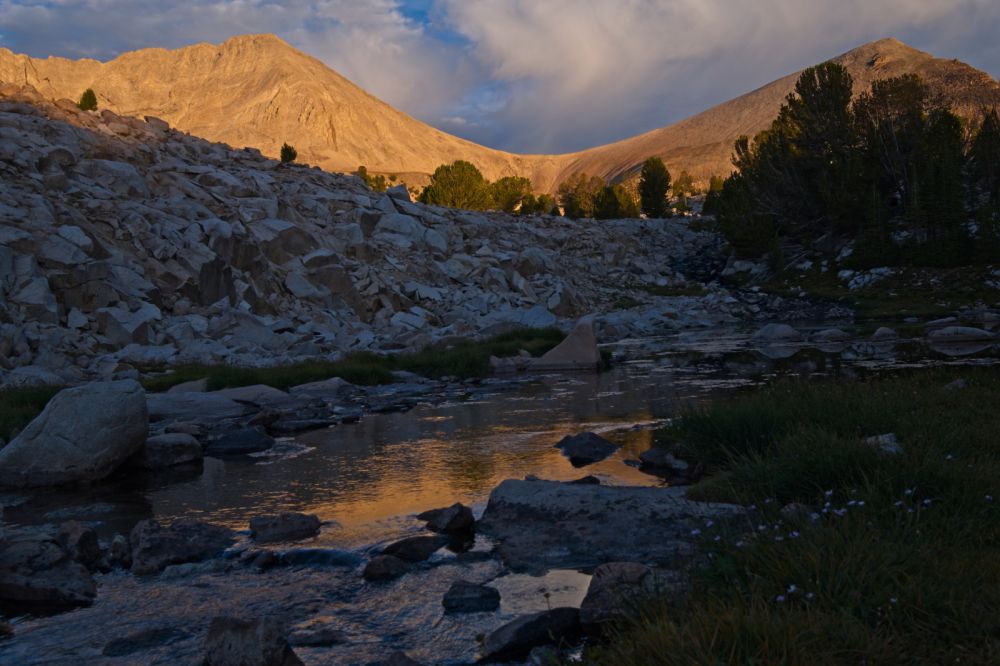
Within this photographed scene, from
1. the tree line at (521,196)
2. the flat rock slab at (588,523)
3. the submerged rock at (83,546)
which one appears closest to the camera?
the flat rock slab at (588,523)

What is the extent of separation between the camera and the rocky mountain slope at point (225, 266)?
24703mm

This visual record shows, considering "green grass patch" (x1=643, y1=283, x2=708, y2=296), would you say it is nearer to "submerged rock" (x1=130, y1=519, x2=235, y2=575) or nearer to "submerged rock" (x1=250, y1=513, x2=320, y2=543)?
"submerged rock" (x1=250, y1=513, x2=320, y2=543)

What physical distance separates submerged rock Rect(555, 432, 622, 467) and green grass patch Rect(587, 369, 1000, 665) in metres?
3.24

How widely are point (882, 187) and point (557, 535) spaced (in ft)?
167

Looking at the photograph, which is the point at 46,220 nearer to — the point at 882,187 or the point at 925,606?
the point at 925,606

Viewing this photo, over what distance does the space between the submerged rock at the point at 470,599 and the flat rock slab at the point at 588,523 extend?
0.76 m

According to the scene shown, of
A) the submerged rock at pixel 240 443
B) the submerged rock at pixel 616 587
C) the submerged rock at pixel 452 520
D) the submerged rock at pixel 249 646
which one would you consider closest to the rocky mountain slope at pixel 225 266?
the submerged rock at pixel 240 443

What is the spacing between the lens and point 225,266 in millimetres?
30953

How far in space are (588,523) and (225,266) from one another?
26.6 meters

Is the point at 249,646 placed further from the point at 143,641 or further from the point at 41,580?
the point at 41,580

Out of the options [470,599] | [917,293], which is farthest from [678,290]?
[470,599]

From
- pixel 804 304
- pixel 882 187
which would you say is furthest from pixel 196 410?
pixel 882 187

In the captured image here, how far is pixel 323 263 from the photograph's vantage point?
35844 mm

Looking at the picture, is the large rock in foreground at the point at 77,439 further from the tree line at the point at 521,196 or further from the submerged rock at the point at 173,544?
the tree line at the point at 521,196
